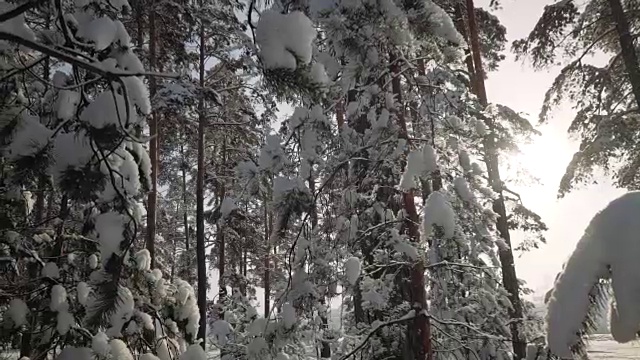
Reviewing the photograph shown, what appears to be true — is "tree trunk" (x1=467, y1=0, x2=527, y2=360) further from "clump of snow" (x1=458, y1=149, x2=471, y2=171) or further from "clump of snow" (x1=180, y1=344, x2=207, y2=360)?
"clump of snow" (x1=180, y1=344, x2=207, y2=360)

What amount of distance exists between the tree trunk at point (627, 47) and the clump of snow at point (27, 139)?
990 centimetres

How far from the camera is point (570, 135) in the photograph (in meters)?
11.4

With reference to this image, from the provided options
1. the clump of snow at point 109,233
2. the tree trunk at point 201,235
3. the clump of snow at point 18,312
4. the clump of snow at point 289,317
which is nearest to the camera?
the clump of snow at point 109,233

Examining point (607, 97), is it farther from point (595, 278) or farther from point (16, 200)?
point (16, 200)

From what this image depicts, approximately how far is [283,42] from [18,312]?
11.2 feet

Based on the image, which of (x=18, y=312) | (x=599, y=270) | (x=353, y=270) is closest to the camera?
(x=599, y=270)

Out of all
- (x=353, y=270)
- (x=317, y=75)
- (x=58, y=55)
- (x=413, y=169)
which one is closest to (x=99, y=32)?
(x=58, y=55)

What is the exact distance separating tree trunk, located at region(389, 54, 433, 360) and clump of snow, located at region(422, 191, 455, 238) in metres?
0.65

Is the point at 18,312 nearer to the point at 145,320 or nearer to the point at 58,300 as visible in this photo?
the point at 58,300

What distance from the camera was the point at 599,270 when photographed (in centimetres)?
145

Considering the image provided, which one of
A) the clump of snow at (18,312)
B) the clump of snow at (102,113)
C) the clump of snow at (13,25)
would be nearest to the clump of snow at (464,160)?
the clump of snow at (102,113)

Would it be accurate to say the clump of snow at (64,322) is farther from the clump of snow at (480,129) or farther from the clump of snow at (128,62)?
the clump of snow at (480,129)

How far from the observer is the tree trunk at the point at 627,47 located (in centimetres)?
838

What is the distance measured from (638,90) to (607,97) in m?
2.07
